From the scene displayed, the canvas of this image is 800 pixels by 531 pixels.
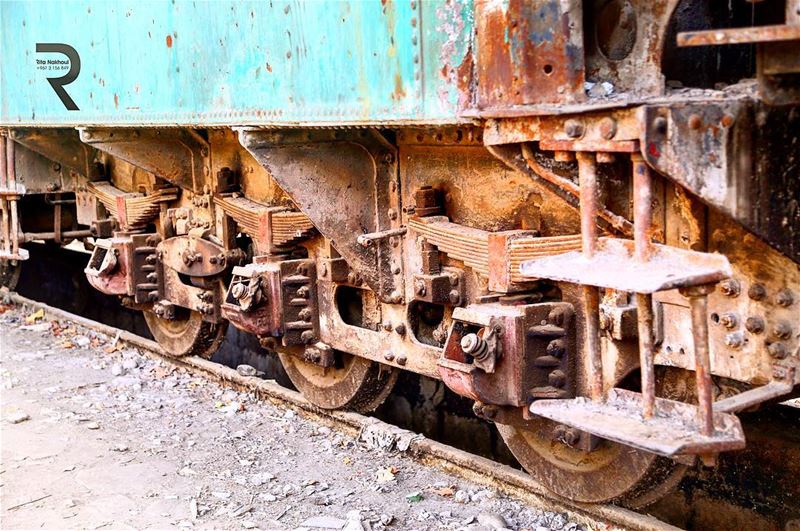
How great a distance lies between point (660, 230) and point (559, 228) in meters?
0.60

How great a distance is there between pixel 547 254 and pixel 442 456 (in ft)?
4.78

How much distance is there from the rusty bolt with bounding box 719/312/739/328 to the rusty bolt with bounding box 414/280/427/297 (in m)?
1.60

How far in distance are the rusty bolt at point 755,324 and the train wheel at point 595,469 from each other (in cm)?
82

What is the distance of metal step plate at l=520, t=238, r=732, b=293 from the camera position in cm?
307

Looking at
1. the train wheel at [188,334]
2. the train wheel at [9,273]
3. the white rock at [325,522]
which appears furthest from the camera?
the train wheel at [9,273]

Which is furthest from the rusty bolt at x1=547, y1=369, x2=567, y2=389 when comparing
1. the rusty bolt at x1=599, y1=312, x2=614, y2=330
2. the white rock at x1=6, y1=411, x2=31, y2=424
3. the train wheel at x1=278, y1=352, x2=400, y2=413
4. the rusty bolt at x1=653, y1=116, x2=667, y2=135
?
the white rock at x1=6, y1=411, x2=31, y2=424

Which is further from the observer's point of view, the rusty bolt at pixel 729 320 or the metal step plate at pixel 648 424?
the rusty bolt at pixel 729 320

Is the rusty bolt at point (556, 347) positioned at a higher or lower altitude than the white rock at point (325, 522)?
higher

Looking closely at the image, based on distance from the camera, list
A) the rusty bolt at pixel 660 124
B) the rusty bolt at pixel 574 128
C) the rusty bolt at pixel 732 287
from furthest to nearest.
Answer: the rusty bolt at pixel 732 287
the rusty bolt at pixel 574 128
the rusty bolt at pixel 660 124

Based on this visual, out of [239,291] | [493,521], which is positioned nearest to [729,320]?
[493,521]

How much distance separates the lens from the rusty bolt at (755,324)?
3.59 m

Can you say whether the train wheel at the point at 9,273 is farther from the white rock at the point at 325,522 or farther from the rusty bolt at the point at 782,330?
the rusty bolt at the point at 782,330

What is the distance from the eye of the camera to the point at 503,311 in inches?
169

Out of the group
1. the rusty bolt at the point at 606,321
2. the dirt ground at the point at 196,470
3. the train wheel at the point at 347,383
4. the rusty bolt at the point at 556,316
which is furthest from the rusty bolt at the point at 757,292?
the train wheel at the point at 347,383
